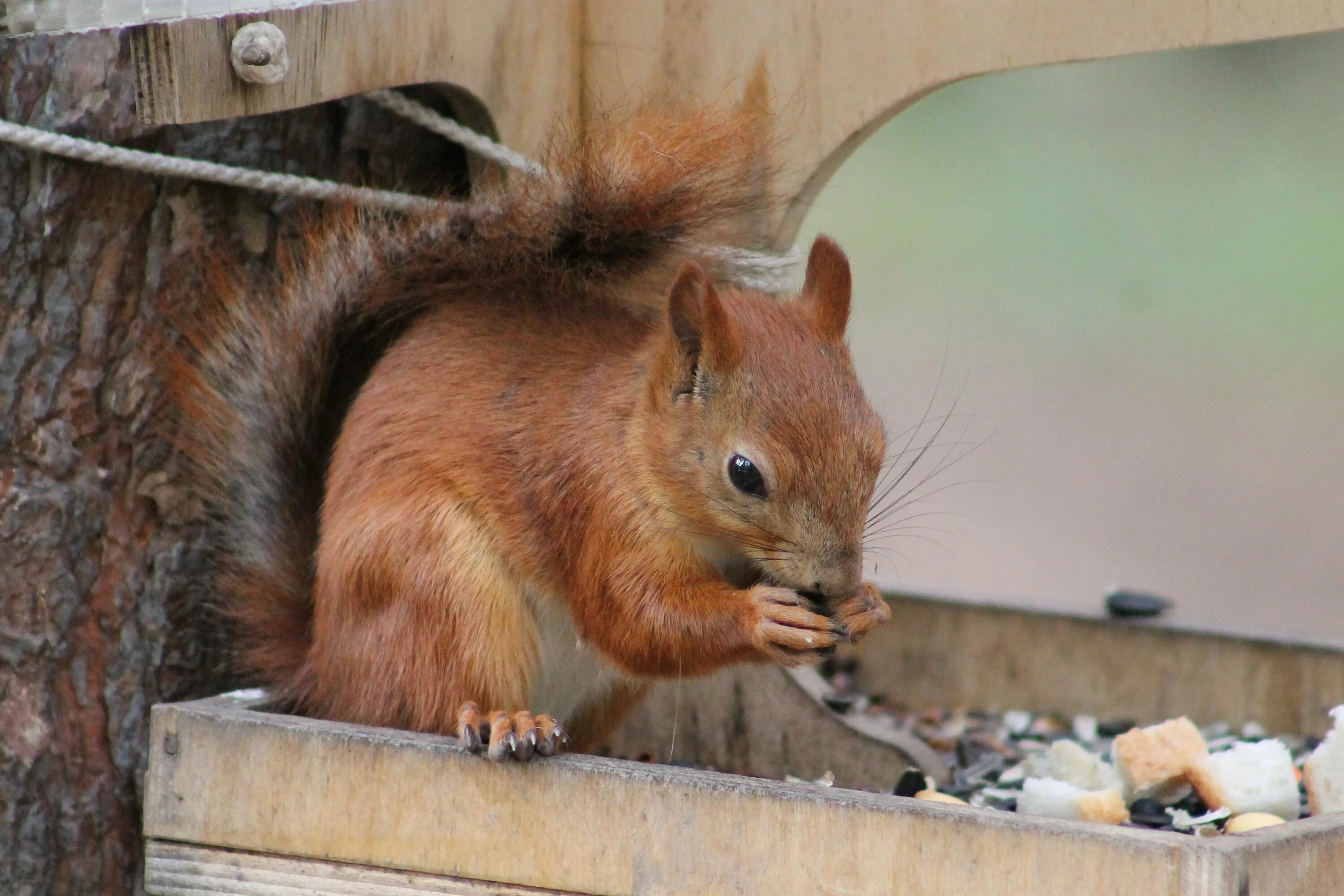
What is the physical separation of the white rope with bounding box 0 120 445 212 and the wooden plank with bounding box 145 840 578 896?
2.42 ft

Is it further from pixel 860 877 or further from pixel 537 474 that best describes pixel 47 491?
pixel 860 877

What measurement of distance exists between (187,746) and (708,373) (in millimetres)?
686

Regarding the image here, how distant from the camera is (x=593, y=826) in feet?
5.50

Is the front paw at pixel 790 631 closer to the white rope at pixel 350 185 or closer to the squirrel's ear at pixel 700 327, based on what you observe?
the squirrel's ear at pixel 700 327

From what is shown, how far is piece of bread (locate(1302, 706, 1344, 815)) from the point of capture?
1.92m

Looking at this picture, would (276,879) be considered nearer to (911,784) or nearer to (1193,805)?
(911,784)

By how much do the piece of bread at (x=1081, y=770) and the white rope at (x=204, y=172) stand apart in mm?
1031

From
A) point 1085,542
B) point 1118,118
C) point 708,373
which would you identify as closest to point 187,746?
point 708,373

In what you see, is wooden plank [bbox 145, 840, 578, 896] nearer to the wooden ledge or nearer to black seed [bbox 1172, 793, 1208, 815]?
the wooden ledge

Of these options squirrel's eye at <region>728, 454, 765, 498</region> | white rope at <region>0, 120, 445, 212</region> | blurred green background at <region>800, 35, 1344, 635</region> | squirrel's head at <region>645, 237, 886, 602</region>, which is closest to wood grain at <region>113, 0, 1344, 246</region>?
white rope at <region>0, 120, 445, 212</region>

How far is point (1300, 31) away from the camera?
6.40ft

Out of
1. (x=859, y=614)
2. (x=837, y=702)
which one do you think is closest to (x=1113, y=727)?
(x=837, y=702)

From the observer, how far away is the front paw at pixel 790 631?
1699mm

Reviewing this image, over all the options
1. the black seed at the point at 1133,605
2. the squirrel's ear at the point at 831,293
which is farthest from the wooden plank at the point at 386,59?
the black seed at the point at 1133,605
